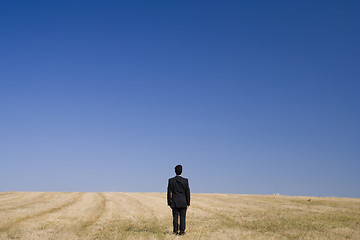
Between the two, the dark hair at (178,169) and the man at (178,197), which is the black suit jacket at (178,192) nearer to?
the man at (178,197)

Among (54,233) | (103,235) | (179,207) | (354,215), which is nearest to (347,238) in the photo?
(179,207)

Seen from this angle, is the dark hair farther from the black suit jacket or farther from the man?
the black suit jacket

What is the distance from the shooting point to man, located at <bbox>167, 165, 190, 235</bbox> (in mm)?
15047

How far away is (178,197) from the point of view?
49.7ft

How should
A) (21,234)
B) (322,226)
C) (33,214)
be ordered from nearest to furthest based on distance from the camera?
(21,234)
(322,226)
(33,214)

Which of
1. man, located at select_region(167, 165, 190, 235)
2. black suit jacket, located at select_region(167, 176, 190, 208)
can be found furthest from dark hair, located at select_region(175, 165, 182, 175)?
black suit jacket, located at select_region(167, 176, 190, 208)

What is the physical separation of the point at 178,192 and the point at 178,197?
22 cm

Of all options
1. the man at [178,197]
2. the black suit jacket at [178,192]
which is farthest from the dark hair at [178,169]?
the black suit jacket at [178,192]

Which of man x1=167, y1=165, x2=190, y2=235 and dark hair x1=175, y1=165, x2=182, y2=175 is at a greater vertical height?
dark hair x1=175, y1=165, x2=182, y2=175

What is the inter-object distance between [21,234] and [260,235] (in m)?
10.6

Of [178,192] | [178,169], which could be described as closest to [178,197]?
[178,192]

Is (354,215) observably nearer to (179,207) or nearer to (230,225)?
(230,225)

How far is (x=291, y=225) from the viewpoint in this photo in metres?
17.9

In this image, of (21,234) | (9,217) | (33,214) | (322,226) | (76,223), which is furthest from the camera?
(33,214)
